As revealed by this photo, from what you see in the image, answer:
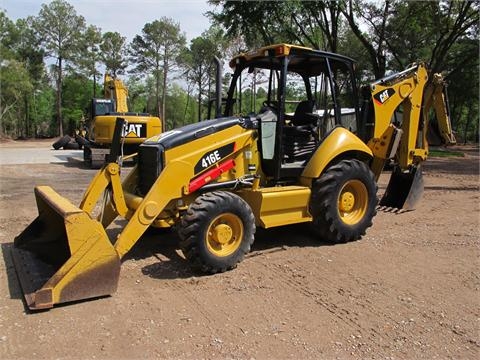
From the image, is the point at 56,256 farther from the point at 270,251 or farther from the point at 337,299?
the point at 337,299

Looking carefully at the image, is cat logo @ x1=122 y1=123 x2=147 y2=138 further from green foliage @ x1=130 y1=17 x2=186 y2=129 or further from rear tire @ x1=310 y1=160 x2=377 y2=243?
green foliage @ x1=130 y1=17 x2=186 y2=129

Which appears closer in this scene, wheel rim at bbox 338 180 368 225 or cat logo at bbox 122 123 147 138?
wheel rim at bbox 338 180 368 225

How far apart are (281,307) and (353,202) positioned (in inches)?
A: 109

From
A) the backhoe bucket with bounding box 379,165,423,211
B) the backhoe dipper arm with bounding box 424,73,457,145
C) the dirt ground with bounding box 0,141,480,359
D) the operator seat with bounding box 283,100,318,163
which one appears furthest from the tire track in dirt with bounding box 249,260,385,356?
Result: the backhoe dipper arm with bounding box 424,73,457,145

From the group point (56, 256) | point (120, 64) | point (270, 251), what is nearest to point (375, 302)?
point (270, 251)

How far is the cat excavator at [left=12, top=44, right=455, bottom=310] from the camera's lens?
15.1 feet

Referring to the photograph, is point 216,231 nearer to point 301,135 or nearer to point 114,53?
point 301,135

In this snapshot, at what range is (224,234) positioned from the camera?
5215 mm

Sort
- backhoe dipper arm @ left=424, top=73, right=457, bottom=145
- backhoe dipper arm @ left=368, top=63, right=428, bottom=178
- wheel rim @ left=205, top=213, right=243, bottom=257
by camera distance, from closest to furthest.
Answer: wheel rim @ left=205, top=213, right=243, bottom=257
backhoe dipper arm @ left=368, top=63, right=428, bottom=178
backhoe dipper arm @ left=424, top=73, right=457, bottom=145

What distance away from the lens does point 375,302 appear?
4.46m

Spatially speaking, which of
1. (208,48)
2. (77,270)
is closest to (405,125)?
(77,270)

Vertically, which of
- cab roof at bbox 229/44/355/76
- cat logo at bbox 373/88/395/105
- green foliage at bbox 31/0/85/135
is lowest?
cat logo at bbox 373/88/395/105

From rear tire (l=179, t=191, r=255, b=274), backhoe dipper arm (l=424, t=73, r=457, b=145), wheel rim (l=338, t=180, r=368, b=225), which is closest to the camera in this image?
rear tire (l=179, t=191, r=255, b=274)

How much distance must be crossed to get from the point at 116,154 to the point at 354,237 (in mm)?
3398
